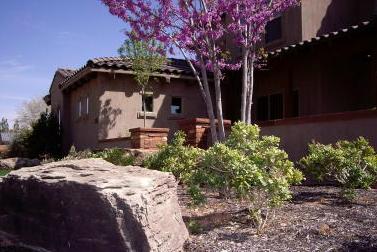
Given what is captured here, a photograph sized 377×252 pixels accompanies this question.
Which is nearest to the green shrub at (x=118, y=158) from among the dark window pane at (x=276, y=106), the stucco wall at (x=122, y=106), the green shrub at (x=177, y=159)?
the green shrub at (x=177, y=159)

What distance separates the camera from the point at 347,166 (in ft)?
24.2

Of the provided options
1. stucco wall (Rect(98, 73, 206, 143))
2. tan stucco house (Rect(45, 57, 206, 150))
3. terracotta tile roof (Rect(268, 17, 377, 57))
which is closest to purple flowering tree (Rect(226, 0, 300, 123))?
terracotta tile roof (Rect(268, 17, 377, 57))

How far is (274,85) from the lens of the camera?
57.2 ft

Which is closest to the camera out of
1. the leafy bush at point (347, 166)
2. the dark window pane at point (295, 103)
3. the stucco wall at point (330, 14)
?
the leafy bush at point (347, 166)

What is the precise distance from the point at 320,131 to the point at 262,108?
8224 mm

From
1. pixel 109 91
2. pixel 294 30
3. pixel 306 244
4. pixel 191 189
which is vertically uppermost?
pixel 294 30

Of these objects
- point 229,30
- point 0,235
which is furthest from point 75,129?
point 0,235

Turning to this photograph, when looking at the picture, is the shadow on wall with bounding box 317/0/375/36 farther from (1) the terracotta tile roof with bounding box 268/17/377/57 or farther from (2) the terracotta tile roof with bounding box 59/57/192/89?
(2) the terracotta tile roof with bounding box 59/57/192/89

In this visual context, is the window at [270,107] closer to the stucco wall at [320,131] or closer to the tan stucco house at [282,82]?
the tan stucco house at [282,82]

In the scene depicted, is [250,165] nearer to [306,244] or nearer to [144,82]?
Result: [306,244]

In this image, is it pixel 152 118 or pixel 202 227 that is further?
pixel 152 118

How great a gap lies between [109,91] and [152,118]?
188 cm

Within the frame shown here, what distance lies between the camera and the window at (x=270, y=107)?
1756cm

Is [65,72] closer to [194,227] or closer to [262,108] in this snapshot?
[262,108]
